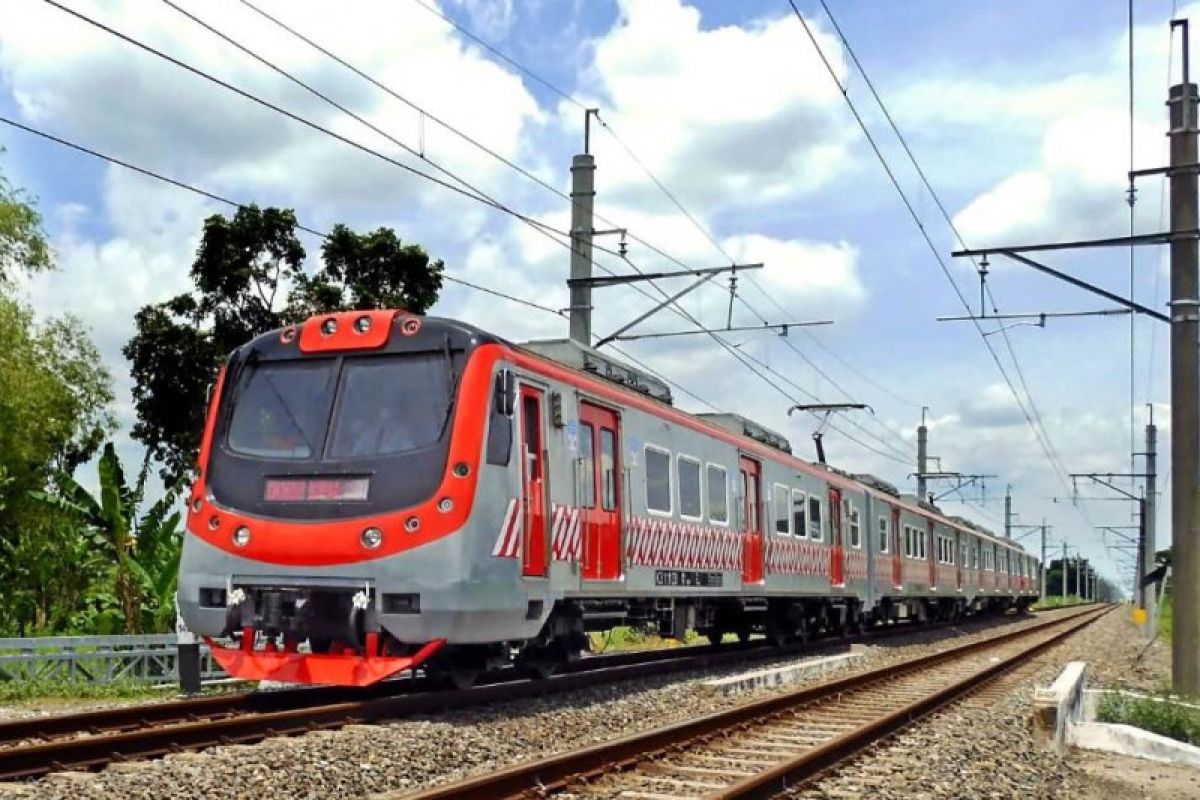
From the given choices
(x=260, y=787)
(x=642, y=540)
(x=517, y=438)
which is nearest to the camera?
(x=260, y=787)

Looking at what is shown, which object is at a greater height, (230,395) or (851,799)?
(230,395)

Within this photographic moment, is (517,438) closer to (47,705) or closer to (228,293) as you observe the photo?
(47,705)

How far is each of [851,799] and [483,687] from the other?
16.0ft

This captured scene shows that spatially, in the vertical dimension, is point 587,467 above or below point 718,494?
above

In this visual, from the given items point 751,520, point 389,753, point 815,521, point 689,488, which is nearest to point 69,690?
point 389,753

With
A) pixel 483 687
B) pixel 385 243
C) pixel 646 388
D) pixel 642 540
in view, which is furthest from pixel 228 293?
pixel 483 687

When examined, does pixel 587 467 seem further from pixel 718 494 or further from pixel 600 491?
pixel 718 494

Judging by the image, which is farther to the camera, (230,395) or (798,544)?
(798,544)

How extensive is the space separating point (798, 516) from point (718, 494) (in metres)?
4.67

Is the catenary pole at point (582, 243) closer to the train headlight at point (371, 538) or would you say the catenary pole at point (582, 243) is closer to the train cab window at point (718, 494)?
the train cab window at point (718, 494)

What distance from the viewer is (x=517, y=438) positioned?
11578 millimetres

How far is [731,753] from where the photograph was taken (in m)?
9.84

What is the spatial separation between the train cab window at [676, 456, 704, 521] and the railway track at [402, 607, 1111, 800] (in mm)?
2771

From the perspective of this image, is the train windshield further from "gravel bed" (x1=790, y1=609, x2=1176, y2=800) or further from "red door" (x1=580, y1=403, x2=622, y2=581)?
"gravel bed" (x1=790, y1=609, x2=1176, y2=800)
